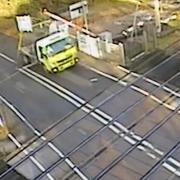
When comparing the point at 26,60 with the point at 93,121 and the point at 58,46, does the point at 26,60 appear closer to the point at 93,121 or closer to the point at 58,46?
the point at 58,46

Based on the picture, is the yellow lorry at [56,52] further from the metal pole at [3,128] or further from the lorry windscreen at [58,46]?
the metal pole at [3,128]

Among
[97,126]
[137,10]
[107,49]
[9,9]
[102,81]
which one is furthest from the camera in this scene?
[9,9]

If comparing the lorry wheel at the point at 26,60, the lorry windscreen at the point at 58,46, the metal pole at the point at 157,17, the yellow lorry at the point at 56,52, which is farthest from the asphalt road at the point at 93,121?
the metal pole at the point at 157,17

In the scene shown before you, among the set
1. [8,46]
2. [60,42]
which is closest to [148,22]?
[60,42]

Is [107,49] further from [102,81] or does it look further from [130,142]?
[130,142]

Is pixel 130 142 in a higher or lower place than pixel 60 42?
higher

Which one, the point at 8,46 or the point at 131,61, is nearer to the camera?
the point at 131,61
